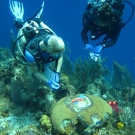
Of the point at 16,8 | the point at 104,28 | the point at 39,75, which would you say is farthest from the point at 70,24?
the point at 39,75

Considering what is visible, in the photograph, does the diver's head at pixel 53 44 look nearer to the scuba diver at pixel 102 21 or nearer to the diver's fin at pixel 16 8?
the scuba diver at pixel 102 21

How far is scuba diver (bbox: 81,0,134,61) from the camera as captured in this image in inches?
213

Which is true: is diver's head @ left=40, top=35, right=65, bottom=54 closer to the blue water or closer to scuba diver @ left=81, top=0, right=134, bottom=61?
scuba diver @ left=81, top=0, right=134, bottom=61

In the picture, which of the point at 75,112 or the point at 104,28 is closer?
the point at 75,112

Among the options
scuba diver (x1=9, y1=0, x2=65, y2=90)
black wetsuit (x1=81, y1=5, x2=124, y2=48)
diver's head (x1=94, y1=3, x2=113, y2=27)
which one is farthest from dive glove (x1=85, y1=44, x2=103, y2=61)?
scuba diver (x1=9, y1=0, x2=65, y2=90)

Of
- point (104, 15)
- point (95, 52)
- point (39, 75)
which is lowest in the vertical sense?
point (39, 75)

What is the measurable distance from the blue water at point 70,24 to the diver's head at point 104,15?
31912mm

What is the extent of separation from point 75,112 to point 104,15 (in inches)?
100

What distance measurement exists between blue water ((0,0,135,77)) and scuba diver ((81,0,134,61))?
31359 millimetres

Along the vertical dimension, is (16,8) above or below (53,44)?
above

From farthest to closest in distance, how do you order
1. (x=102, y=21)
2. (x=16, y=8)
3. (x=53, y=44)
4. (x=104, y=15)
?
(x=16, y=8) → (x=102, y=21) → (x=104, y=15) → (x=53, y=44)

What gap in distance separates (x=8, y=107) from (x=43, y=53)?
93.7 inches

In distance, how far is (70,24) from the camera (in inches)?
2370

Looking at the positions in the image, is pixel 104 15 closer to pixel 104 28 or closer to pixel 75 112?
pixel 104 28
